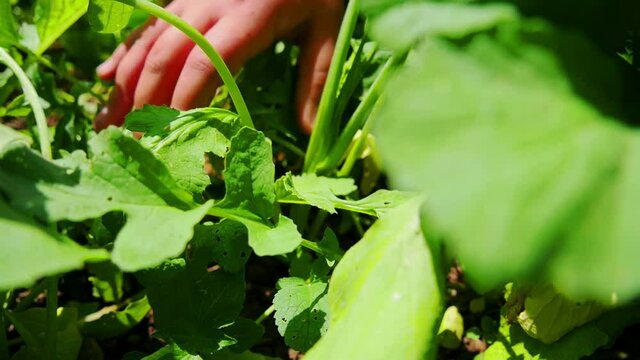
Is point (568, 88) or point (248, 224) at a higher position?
point (568, 88)

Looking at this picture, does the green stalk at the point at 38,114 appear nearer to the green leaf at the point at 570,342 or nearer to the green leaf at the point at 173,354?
the green leaf at the point at 173,354

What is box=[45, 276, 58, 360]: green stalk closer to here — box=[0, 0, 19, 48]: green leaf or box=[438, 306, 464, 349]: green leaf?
box=[0, 0, 19, 48]: green leaf

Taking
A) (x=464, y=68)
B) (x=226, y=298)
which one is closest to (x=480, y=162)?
(x=464, y=68)

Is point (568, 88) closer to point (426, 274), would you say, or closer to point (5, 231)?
point (426, 274)

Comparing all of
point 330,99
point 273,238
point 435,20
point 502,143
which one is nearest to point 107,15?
point 330,99

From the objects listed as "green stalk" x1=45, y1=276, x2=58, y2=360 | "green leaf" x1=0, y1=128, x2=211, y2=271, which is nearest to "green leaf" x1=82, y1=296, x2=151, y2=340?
"green stalk" x1=45, y1=276, x2=58, y2=360

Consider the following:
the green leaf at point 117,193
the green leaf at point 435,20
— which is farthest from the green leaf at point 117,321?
the green leaf at point 435,20
